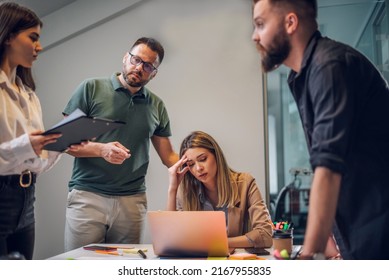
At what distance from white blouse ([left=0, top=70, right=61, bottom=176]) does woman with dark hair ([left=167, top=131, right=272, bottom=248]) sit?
0.52m

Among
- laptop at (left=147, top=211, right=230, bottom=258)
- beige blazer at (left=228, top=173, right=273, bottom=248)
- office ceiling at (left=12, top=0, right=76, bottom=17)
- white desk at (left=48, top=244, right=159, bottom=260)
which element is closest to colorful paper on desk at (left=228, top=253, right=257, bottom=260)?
laptop at (left=147, top=211, right=230, bottom=258)

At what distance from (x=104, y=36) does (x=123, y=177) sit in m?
0.56

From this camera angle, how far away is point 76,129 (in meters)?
1.38

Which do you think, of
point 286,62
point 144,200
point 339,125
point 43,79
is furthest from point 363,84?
point 43,79

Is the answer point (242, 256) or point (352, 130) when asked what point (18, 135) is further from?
point (352, 130)

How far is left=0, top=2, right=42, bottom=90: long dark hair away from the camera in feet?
4.72

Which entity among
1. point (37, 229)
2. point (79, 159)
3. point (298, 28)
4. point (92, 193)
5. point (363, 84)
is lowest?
point (37, 229)

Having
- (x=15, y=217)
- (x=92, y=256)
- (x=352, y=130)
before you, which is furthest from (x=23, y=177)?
(x=352, y=130)

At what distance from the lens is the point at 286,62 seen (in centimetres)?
138

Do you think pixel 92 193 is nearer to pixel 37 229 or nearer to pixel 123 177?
pixel 123 177

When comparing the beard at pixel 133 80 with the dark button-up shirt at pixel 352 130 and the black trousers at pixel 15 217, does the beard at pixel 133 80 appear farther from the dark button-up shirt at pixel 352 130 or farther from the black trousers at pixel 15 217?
the dark button-up shirt at pixel 352 130

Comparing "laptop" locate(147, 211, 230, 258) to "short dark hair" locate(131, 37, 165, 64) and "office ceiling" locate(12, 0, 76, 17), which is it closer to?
"short dark hair" locate(131, 37, 165, 64)

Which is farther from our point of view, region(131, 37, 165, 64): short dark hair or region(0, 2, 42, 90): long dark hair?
region(131, 37, 165, 64): short dark hair

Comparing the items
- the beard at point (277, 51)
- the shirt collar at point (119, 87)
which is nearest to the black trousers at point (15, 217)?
the shirt collar at point (119, 87)
